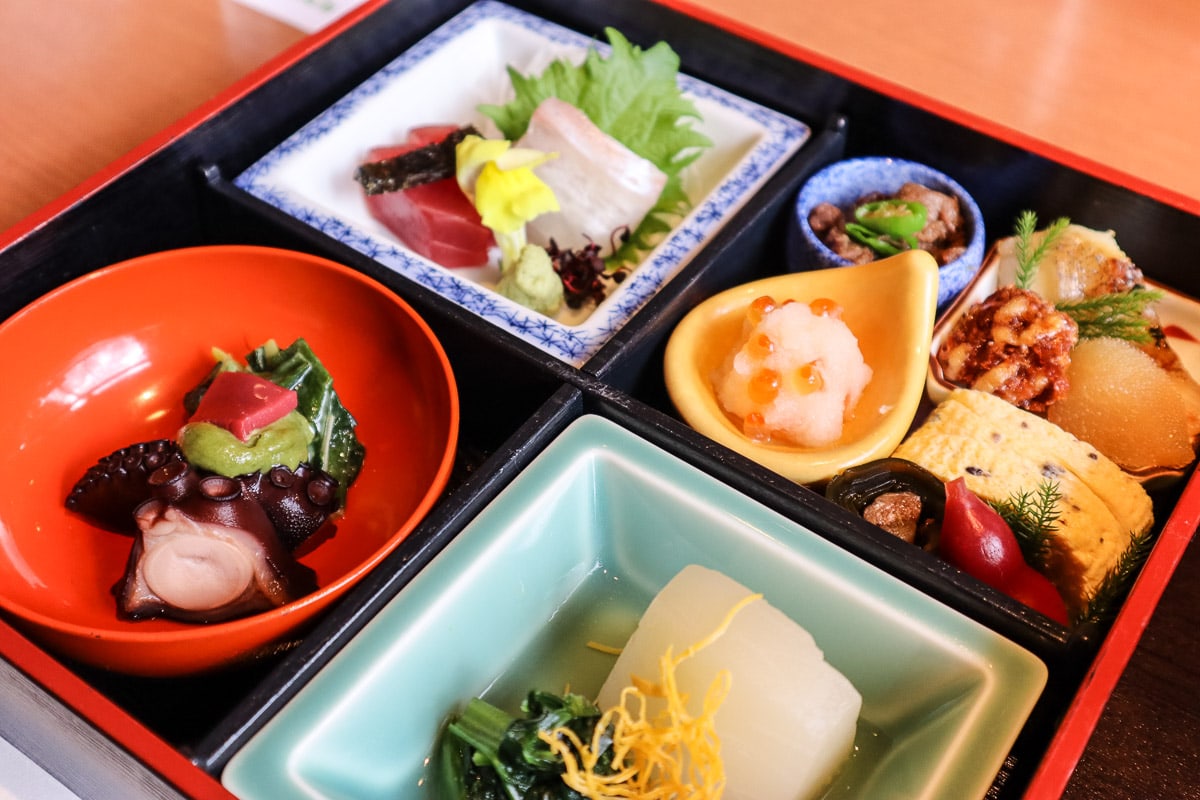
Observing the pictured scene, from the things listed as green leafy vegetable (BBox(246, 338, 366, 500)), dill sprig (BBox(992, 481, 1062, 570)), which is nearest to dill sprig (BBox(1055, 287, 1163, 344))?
dill sprig (BBox(992, 481, 1062, 570))

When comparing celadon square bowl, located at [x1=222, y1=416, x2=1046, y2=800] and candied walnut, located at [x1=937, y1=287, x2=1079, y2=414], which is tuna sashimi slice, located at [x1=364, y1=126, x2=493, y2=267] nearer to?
celadon square bowl, located at [x1=222, y1=416, x2=1046, y2=800]

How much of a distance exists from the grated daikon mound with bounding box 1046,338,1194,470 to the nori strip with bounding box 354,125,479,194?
37.1 inches

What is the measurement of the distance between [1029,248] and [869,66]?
64 cm

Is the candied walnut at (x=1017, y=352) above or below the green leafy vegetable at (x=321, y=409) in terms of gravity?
above

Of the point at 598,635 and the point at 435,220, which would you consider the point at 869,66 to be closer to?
the point at 435,220

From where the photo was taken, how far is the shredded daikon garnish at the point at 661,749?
86 centimetres

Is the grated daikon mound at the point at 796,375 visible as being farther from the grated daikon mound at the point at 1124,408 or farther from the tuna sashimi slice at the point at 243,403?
the tuna sashimi slice at the point at 243,403

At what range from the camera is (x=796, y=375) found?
1.21 meters

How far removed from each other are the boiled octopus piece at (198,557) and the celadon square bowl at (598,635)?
0.15 m

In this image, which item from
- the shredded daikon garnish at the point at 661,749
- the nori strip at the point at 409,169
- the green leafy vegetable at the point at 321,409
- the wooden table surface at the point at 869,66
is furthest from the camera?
the wooden table surface at the point at 869,66

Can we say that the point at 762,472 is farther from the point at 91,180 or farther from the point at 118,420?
the point at 91,180

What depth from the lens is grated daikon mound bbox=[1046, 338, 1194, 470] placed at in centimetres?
126

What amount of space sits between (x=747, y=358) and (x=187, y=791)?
0.77 m

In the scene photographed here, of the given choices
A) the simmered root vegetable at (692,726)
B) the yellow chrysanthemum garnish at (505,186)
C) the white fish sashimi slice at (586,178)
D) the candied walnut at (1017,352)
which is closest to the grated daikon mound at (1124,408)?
the candied walnut at (1017,352)
